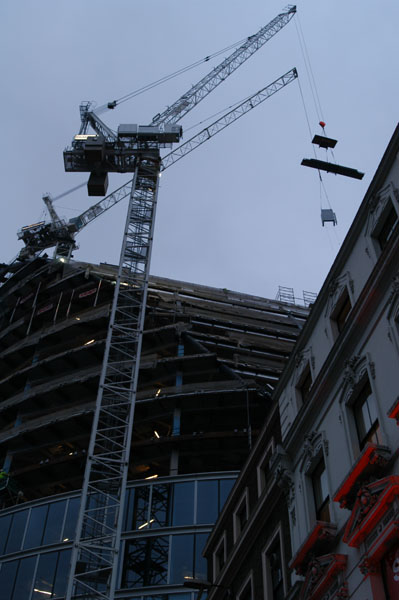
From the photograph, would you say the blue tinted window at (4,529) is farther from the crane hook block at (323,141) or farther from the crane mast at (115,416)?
the crane hook block at (323,141)

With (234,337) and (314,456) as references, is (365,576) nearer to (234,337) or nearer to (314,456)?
(314,456)

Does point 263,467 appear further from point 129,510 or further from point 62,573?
point 62,573

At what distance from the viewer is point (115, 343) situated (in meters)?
63.8

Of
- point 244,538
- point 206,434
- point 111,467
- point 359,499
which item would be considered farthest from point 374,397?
point 206,434

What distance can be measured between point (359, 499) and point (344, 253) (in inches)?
381

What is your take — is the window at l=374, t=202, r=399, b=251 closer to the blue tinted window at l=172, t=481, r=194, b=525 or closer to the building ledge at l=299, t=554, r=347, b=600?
the building ledge at l=299, t=554, r=347, b=600

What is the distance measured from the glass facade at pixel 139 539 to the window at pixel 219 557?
10070 millimetres

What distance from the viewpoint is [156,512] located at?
49906 millimetres

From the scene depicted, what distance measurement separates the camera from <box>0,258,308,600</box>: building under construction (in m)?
48.8

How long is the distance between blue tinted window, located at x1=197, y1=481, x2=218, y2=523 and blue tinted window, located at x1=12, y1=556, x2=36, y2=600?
11.4m

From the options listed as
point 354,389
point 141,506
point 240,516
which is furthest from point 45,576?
point 354,389

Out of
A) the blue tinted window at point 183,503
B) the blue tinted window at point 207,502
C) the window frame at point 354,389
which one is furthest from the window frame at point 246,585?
the blue tinted window at point 183,503

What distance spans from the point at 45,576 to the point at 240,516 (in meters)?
20.6

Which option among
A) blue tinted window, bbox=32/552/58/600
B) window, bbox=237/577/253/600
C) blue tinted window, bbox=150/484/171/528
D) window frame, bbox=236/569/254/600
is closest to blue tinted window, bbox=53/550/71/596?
blue tinted window, bbox=32/552/58/600
